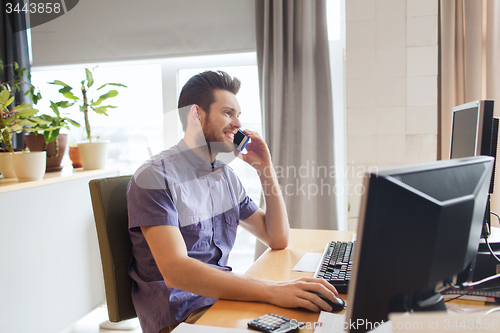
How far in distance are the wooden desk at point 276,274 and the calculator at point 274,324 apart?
0.02m

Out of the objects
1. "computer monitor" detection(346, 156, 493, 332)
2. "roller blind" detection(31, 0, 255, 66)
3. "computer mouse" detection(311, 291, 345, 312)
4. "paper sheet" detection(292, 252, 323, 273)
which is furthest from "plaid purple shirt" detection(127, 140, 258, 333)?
"roller blind" detection(31, 0, 255, 66)

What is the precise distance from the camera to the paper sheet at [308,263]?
3.41ft

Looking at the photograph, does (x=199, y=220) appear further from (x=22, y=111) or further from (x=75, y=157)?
(x=75, y=157)

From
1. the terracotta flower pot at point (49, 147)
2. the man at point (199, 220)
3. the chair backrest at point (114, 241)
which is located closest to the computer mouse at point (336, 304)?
the man at point (199, 220)

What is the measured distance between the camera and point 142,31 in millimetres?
2611

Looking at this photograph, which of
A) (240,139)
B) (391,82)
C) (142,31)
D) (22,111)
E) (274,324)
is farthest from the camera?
(142,31)

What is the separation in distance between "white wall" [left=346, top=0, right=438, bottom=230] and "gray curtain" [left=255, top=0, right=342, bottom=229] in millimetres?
206

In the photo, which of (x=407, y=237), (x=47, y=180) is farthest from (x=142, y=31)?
(x=407, y=237)

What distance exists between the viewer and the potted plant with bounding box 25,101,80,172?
6.31 feet

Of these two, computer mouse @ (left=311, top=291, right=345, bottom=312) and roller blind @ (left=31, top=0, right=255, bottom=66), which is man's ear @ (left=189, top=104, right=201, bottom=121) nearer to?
computer mouse @ (left=311, top=291, right=345, bottom=312)

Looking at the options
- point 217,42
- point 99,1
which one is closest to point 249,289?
point 217,42

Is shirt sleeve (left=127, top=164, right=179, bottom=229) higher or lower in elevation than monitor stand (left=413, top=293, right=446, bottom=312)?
higher

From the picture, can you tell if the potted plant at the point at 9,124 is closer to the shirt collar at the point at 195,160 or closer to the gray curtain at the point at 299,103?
the shirt collar at the point at 195,160

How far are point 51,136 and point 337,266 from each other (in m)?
1.66
